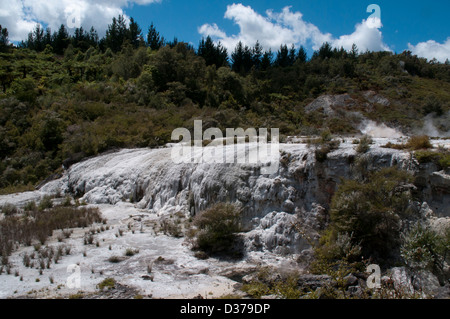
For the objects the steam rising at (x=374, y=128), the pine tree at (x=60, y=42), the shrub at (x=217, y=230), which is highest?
the pine tree at (x=60, y=42)

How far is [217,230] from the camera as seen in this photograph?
10.1m

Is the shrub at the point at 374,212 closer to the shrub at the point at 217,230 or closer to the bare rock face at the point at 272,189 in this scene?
the bare rock face at the point at 272,189

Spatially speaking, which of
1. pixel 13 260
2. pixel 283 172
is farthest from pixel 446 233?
pixel 13 260

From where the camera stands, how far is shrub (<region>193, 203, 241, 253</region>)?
9.86 m

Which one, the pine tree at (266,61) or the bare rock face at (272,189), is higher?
the pine tree at (266,61)

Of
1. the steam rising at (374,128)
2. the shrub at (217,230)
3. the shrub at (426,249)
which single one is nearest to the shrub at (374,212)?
the shrub at (426,249)

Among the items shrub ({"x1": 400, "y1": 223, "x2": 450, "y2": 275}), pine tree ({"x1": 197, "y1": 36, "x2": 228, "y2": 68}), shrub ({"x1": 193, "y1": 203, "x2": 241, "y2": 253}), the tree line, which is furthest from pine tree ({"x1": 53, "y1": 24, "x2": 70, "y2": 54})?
shrub ({"x1": 400, "y1": 223, "x2": 450, "y2": 275})

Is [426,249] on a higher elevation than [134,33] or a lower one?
lower

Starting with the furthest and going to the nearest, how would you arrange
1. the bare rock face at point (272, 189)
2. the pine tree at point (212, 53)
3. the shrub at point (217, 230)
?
the pine tree at point (212, 53), the shrub at point (217, 230), the bare rock face at point (272, 189)

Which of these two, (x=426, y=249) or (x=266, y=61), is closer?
(x=426, y=249)

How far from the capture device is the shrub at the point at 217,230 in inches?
388

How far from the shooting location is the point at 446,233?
7.03 metres

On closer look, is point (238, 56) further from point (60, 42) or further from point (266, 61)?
point (60, 42)

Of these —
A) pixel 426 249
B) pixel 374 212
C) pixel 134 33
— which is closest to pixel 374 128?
pixel 374 212
